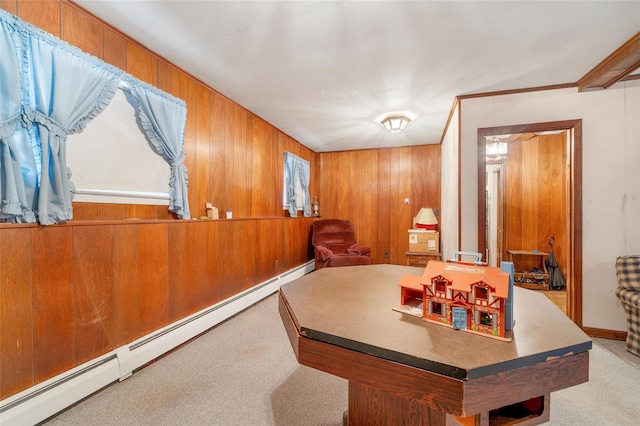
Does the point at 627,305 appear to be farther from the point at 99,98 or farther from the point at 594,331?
the point at 99,98

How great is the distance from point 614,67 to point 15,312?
461 cm

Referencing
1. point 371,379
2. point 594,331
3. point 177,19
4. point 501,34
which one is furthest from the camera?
point 594,331

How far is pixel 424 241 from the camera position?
466cm

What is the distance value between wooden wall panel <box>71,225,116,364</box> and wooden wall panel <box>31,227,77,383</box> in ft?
0.12

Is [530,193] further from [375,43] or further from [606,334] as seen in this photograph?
[375,43]

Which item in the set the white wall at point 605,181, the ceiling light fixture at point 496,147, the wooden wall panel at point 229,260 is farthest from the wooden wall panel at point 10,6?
the ceiling light fixture at point 496,147

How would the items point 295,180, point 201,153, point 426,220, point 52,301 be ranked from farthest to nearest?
point 295,180, point 426,220, point 201,153, point 52,301

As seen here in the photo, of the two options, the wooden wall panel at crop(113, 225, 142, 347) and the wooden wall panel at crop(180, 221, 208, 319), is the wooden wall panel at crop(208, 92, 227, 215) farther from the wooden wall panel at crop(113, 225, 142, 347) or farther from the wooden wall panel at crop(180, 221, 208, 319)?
the wooden wall panel at crop(113, 225, 142, 347)

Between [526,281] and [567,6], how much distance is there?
404cm

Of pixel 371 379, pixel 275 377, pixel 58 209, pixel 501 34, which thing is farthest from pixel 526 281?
pixel 58 209

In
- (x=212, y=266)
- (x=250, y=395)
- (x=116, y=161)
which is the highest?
(x=116, y=161)

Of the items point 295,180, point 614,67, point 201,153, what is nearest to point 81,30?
point 201,153

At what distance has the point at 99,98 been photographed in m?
1.81

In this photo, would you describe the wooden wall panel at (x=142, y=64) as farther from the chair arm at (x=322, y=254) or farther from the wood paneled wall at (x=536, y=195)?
the wood paneled wall at (x=536, y=195)
